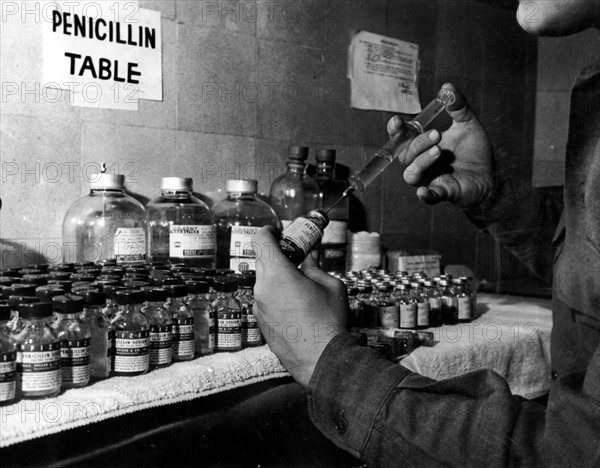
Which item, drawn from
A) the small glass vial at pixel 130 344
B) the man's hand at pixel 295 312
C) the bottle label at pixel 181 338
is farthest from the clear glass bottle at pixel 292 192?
the man's hand at pixel 295 312

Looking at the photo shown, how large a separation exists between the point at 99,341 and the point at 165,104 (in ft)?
2.84

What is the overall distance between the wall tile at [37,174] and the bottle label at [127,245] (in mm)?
223

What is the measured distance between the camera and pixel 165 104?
173 cm

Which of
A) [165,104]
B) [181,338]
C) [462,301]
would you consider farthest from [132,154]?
[462,301]

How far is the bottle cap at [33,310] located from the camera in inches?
35.7

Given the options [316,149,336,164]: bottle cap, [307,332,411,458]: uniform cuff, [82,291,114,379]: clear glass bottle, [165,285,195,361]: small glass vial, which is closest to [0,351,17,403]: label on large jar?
[82,291,114,379]: clear glass bottle

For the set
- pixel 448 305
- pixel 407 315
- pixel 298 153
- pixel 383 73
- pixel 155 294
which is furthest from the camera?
pixel 383 73

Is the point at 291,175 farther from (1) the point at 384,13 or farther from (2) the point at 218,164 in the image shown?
(1) the point at 384,13

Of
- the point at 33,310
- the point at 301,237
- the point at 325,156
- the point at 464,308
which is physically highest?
the point at 325,156

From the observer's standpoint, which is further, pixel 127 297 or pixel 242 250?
pixel 242 250

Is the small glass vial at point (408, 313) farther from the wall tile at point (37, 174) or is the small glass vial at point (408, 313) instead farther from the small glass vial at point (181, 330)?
the wall tile at point (37, 174)

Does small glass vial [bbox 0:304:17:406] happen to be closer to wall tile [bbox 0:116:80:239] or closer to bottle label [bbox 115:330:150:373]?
bottle label [bbox 115:330:150:373]

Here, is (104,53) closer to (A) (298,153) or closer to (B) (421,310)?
(A) (298,153)

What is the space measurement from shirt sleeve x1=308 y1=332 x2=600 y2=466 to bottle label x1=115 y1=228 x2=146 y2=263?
0.75m
